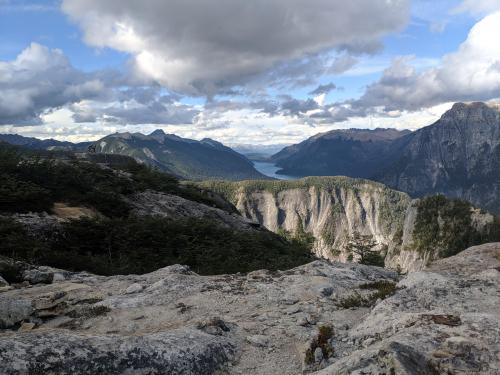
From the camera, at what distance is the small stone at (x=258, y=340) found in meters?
8.13

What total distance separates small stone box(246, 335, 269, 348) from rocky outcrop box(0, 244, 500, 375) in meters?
0.02

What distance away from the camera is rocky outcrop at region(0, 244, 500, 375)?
5617 mm

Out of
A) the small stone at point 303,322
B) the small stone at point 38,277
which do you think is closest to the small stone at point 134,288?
the small stone at point 38,277

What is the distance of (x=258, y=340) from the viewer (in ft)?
27.0

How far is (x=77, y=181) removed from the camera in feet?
127

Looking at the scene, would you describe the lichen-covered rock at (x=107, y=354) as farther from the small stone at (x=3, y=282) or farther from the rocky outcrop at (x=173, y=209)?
the rocky outcrop at (x=173, y=209)

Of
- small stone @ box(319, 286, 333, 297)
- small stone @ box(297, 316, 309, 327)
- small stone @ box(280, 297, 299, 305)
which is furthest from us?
small stone @ box(319, 286, 333, 297)

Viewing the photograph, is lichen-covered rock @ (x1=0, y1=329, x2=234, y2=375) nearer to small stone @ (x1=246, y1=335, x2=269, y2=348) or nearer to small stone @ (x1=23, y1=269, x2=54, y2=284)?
small stone @ (x1=246, y1=335, x2=269, y2=348)

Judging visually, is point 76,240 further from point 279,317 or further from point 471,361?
point 471,361

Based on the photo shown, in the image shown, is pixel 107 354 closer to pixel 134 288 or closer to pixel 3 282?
pixel 134 288

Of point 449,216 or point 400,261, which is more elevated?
point 449,216

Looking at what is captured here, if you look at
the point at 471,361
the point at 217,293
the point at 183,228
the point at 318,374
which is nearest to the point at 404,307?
the point at 471,361

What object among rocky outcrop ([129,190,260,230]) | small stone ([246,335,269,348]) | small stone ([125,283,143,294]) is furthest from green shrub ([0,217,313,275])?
small stone ([246,335,269,348])

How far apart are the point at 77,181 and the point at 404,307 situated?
36321 millimetres
